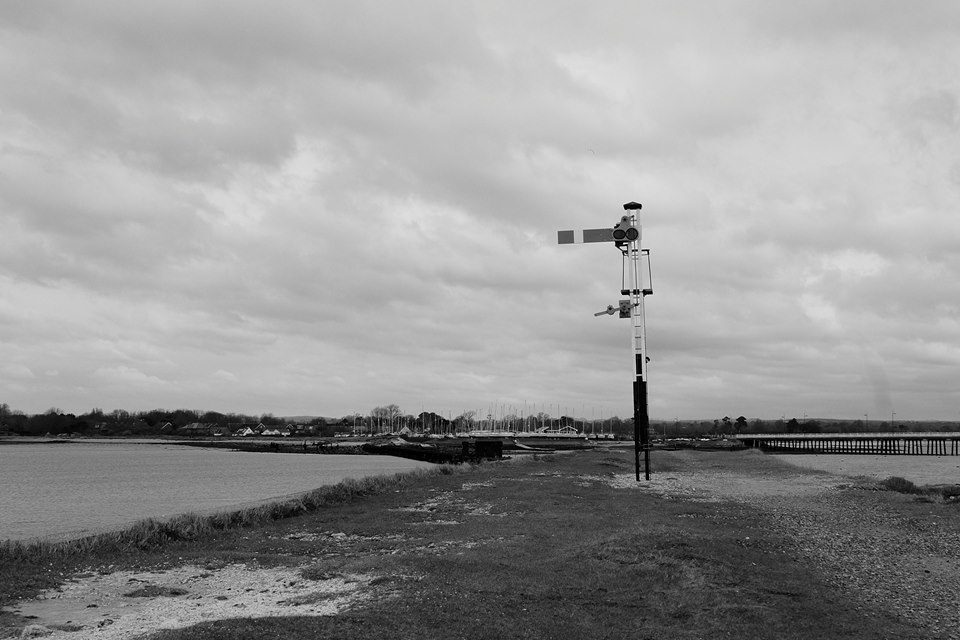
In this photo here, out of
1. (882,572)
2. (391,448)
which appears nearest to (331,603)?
(882,572)

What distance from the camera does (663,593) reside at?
11.1m

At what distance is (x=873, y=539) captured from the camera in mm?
16766

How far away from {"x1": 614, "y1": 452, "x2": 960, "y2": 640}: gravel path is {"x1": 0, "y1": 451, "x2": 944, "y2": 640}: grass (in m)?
0.56

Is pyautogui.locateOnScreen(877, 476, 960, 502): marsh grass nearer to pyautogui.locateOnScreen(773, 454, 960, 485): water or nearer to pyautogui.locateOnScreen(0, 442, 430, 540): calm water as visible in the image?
pyautogui.locateOnScreen(773, 454, 960, 485): water

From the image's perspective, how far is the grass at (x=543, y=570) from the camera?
9.31m

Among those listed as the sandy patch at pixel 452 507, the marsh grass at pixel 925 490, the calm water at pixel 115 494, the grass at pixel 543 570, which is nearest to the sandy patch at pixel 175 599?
the grass at pixel 543 570

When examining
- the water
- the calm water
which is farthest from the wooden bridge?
the calm water

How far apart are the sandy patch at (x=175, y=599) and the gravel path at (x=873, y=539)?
7.51m

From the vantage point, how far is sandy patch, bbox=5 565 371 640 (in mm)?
10234

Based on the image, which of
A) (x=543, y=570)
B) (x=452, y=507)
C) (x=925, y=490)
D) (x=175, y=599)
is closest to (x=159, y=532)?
(x=175, y=599)

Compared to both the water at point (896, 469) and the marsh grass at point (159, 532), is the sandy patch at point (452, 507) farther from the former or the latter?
the water at point (896, 469)

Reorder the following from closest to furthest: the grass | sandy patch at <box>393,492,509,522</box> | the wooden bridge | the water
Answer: the grass, sandy patch at <box>393,492,509,522</box>, the water, the wooden bridge

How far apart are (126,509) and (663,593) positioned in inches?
1347

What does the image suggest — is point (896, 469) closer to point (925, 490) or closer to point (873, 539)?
point (925, 490)
